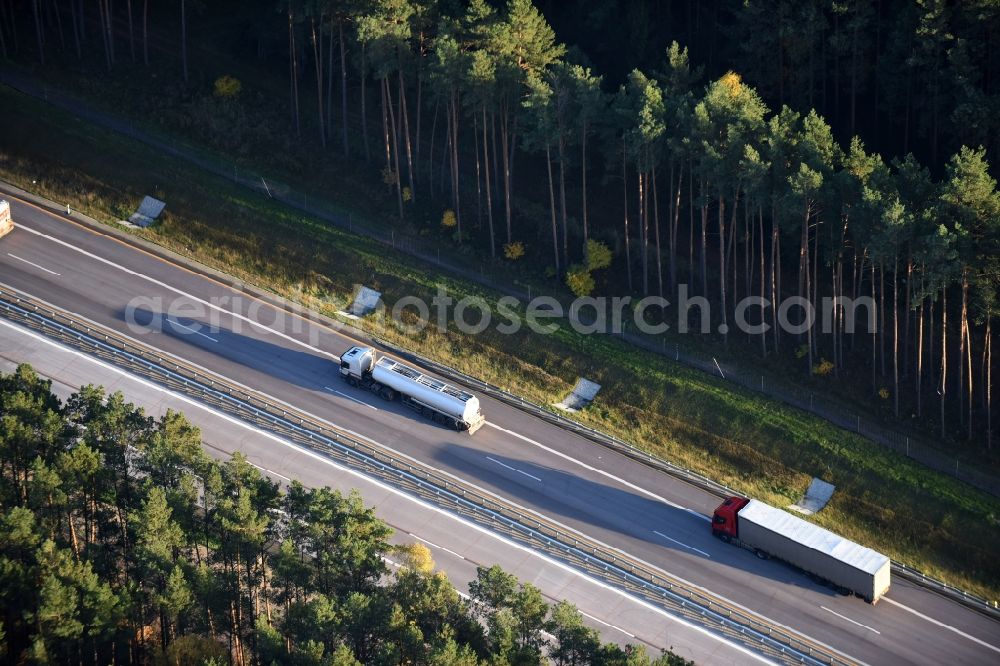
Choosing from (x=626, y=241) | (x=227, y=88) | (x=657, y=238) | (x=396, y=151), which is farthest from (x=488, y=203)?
(x=227, y=88)

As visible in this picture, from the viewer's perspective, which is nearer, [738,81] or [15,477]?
[15,477]

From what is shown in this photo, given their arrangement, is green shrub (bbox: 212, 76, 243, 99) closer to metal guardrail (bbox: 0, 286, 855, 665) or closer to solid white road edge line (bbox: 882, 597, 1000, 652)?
metal guardrail (bbox: 0, 286, 855, 665)

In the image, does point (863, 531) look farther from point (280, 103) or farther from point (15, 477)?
point (280, 103)

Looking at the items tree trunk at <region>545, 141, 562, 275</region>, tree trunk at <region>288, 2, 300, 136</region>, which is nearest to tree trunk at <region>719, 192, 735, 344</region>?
tree trunk at <region>545, 141, 562, 275</region>

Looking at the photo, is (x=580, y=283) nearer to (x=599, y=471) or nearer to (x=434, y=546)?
(x=599, y=471)

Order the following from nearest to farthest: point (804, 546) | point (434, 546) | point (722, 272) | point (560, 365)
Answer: point (804, 546) → point (434, 546) → point (560, 365) → point (722, 272)

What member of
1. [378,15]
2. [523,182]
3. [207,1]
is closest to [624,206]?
[523,182]

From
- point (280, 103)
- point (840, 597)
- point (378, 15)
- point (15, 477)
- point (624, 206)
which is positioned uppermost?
point (378, 15)

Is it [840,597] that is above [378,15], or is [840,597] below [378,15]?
below
